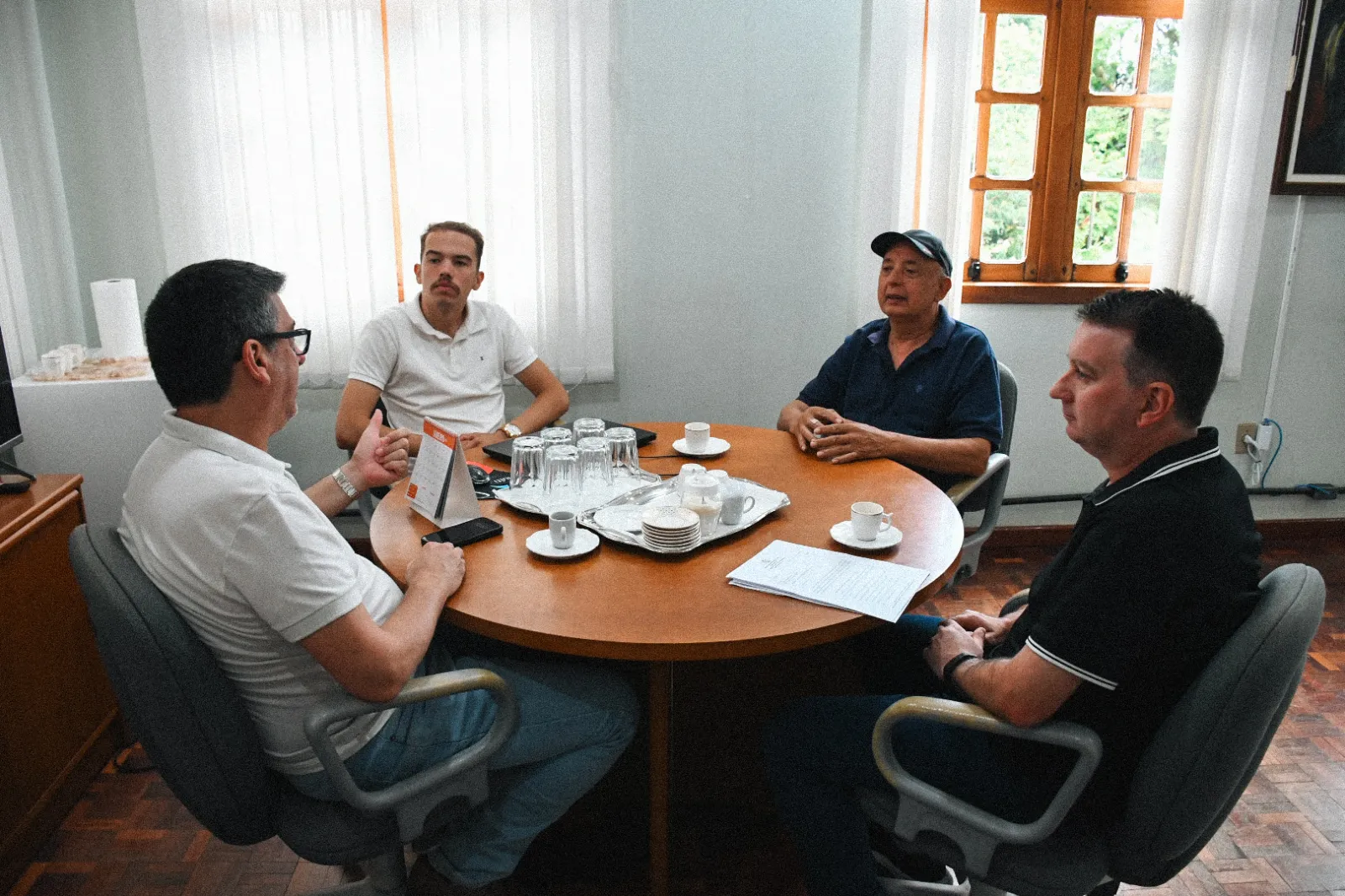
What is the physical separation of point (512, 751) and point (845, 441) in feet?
3.92

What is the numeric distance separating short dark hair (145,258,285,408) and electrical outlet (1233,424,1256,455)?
149 inches

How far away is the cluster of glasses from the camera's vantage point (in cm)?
197

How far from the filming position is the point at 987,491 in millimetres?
2570

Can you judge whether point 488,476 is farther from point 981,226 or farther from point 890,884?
point 981,226

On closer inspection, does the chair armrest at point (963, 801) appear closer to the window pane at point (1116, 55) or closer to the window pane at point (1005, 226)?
the window pane at point (1005, 226)

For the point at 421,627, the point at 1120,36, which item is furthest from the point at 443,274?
the point at 1120,36

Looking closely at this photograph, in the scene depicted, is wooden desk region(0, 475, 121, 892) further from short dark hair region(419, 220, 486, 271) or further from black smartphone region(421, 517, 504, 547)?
short dark hair region(419, 220, 486, 271)

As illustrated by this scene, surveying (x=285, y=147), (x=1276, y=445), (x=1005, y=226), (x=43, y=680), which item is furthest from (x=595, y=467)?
(x=1276, y=445)

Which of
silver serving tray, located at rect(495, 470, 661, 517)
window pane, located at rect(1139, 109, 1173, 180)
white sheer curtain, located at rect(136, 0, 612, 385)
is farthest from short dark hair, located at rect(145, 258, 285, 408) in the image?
window pane, located at rect(1139, 109, 1173, 180)

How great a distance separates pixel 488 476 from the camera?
2.11 meters

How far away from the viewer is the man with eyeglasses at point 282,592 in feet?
4.06

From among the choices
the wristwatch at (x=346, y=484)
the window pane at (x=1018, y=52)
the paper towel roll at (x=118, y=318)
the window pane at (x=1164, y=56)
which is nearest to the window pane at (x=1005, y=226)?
the window pane at (x=1018, y=52)

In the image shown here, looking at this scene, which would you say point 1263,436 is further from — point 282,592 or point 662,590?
point 282,592

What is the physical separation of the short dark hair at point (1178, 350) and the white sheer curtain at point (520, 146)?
2.24 metres
